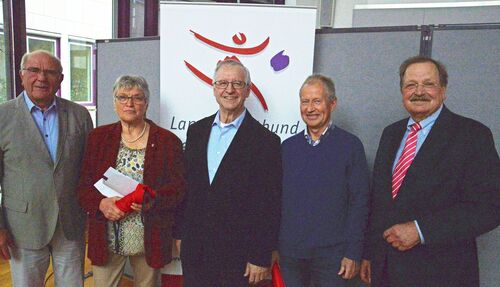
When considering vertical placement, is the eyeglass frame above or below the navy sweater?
above

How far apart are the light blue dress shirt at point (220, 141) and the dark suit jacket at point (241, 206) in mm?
45

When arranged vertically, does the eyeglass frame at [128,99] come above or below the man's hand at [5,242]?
above

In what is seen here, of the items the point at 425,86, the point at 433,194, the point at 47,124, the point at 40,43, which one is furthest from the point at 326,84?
the point at 40,43

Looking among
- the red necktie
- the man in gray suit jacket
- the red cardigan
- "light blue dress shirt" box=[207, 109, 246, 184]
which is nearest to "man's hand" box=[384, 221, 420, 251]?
the red necktie

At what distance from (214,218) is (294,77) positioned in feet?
3.05

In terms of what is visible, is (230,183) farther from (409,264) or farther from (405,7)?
(405,7)

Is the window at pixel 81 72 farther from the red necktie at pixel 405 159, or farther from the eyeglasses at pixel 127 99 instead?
the red necktie at pixel 405 159

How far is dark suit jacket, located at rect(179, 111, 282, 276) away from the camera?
1.62 meters

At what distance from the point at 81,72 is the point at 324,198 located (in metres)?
3.49

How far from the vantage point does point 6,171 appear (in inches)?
69.8

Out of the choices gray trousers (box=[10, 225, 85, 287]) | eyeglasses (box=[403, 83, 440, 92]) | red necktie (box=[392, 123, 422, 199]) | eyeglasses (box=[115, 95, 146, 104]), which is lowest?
gray trousers (box=[10, 225, 85, 287])

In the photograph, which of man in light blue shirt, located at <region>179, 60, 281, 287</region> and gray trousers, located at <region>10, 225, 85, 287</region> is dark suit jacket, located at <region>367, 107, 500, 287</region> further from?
gray trousers, located at <region>10, 225, 85, 287</region>

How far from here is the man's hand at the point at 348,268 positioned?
5.16 ft

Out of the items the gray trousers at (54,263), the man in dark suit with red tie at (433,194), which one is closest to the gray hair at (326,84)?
the man in dark suit with red tie at (433,194)
